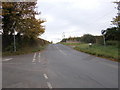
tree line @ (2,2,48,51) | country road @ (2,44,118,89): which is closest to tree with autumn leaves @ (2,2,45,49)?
tree line @ (2,2,48,51)

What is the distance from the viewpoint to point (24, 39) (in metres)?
26.4

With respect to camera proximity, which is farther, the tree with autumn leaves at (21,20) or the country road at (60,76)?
the tree with autumn leaves at (21,20)

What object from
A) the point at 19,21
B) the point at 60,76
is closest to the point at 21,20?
the point at 19,21

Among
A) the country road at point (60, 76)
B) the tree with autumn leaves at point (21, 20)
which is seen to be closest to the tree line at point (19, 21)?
the tree with autumn leaves at point (21, 20)

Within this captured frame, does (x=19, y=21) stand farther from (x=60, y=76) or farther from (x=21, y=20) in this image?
(x=60, y=76)

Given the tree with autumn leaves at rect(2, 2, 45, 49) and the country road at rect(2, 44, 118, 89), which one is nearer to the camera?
the country road at rect(2, 44, 118, 89)

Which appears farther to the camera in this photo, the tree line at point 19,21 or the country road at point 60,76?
the tree line at point 19,21

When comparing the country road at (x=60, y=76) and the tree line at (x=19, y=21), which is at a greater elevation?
the tree line at (x=19, y=21)

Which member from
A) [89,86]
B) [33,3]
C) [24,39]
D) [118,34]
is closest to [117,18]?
[118,34]

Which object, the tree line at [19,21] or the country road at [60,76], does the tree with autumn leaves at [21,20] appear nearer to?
the tree line at [19,21]

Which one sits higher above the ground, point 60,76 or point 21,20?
point 21,20

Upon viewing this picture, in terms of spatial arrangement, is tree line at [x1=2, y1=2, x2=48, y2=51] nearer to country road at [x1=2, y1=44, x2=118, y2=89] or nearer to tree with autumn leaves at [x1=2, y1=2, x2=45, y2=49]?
tree with autumn leaves at [x1=2, y1=2, x2=45, y2=49]

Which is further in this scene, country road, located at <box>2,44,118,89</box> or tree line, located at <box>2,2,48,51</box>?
tree line, located at <box>2,2,48,51</box>

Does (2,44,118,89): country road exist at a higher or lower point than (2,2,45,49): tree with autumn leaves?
lower
